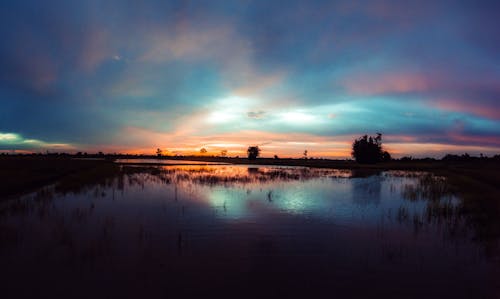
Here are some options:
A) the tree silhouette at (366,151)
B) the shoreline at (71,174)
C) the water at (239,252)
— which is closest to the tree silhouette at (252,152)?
the tree silhouette at (366,151)

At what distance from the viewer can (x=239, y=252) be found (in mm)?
11867

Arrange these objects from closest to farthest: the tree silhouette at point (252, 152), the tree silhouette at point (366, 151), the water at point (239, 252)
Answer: the water at point (239, 252) < the tree silhouette at point (366, 151) < the tree silhouette at point (252, 152)

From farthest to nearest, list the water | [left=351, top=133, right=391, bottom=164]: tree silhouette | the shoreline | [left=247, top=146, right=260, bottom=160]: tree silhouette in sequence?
[left=247, top=146, right=260, bottom=160]: tree silhouette → [left=351, top=133, right=391, bottom=164]: tree silhouette → the shoreline → the water

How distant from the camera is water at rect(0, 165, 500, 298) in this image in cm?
878

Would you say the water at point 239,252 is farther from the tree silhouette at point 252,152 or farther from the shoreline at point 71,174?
the tree silhouette at point 252,152

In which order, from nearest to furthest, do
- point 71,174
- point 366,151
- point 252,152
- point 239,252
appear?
point 239,252 → point 71,174 → point 366,151 → point 252,152

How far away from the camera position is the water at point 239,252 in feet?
28.8

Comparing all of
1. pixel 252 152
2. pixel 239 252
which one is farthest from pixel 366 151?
pixel 239 252

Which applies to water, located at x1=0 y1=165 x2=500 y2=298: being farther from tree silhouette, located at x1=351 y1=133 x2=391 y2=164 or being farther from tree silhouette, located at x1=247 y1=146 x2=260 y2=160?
tree silhouette, located at x1=247 y1=146 x2=260 y2=160

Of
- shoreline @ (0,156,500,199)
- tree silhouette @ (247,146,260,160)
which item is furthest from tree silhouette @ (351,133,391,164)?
tree silhouette @ (247,146,260,160)

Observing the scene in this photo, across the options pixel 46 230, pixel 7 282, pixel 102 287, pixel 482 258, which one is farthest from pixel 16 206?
pixel 482 258

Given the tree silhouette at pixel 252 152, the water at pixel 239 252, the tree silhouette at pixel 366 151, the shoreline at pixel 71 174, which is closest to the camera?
the water at pixel 239 252

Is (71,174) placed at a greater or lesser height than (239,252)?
greater

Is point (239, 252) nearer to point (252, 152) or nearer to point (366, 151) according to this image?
point (366, 151)
